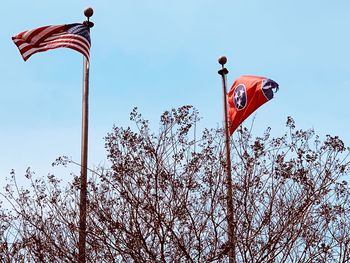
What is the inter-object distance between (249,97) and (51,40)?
4.74 meters

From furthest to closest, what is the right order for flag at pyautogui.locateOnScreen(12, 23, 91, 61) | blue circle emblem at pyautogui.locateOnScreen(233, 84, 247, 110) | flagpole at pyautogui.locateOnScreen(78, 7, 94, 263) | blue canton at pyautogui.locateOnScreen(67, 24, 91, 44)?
blue circle emblem at pyautogui.locateOnScreen(233, 84, 247, 110) < blue canton at pyautogui.locateOnScreen(67, 24, 91, 44) < flag at pyautogui.locateOnScreen(12, 23, 91, 61) < flagpole at pyautogui.locateOnScreen(78, 7, 94, 263)

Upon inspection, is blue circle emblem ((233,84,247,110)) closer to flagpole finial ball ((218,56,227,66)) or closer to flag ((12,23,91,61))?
flagpole finial ball ((218,56,227,66))

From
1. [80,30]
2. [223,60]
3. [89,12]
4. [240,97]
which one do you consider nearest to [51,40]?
[80,30]

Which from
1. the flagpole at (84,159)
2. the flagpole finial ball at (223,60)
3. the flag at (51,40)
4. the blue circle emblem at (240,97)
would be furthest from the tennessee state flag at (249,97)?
the flag at (51,40)

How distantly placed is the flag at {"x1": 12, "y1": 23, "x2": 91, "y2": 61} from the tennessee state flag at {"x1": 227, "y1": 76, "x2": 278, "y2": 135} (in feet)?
12.1

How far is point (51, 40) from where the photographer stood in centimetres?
1343

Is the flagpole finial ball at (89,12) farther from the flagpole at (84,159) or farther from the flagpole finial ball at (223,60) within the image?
the flagpole finial ball at (223,60)

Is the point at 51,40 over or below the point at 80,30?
below

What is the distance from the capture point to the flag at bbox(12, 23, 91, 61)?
1330cm

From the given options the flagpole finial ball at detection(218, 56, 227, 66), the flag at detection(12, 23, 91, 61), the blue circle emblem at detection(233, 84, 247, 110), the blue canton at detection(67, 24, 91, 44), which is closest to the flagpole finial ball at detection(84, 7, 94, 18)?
the blue canton at detection(67, 24, 91, 44)

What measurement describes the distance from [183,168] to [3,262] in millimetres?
5307

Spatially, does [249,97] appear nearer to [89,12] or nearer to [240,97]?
→ [240,97]

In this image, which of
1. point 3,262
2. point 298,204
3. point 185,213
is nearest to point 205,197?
point 185,213

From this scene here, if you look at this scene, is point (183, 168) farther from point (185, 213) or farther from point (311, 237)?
point (311, 237)
